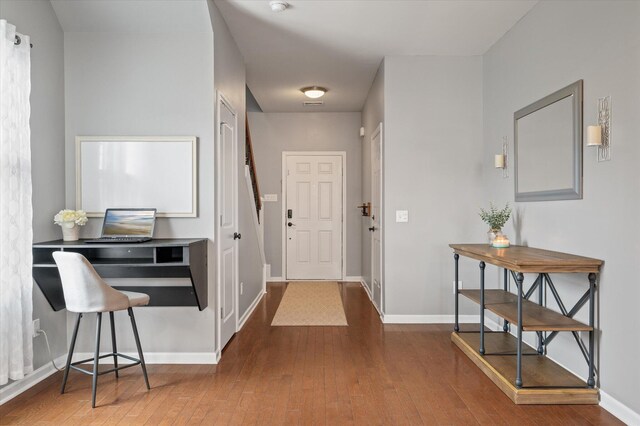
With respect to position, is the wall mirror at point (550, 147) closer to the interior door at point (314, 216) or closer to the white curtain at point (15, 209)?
the white curtain at point (15, 209)

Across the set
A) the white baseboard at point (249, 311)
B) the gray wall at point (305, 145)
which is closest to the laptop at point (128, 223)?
the white baseboard at point (249, 311)

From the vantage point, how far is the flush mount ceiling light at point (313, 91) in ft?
18.6

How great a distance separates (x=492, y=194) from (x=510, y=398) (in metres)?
2.08

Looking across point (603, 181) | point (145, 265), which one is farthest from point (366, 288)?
point (603, 181)

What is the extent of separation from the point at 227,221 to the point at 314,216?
3390 mm

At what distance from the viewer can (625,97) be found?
7.89 ft

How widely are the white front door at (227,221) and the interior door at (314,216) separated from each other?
2.95m

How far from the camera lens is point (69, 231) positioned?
312 cm

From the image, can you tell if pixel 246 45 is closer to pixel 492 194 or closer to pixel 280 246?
pixel 492 194

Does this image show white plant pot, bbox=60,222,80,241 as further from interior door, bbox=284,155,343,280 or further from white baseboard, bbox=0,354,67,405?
interior door, bbox=284,155,343,280

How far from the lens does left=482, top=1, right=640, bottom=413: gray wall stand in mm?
2352

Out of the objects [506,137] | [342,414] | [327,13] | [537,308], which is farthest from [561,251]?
[327,13]

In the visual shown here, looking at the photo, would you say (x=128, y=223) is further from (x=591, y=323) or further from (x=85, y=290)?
(x=591, y=323)

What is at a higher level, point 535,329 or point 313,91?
point 313,91
